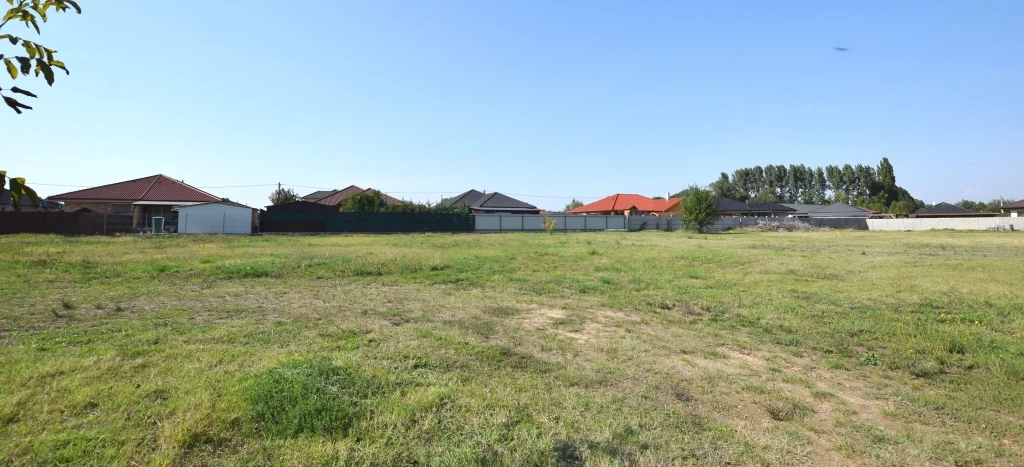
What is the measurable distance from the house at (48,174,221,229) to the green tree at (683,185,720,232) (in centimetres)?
3851

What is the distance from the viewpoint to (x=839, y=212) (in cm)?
6769

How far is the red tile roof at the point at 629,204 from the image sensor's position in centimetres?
6350

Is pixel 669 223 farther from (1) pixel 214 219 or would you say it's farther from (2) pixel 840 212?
(1) pixel 214 219

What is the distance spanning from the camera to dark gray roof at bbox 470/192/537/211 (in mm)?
56500

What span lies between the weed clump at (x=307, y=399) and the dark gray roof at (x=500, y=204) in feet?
172

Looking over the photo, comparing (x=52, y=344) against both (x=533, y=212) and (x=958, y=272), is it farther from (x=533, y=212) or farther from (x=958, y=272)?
(x=533, y=212)

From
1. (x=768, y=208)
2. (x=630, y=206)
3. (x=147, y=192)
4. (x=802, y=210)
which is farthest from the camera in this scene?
(x=802, y=210)

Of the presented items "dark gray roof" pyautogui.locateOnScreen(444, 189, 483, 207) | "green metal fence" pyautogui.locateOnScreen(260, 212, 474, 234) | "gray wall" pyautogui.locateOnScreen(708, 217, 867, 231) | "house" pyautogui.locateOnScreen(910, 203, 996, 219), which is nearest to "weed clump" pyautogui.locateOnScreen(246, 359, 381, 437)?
"green metal fence" pyautogui.locateOnScreen(260, 212, 474, 234)

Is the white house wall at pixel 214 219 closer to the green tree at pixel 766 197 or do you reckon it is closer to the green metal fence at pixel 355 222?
the green metal fence at pixel 355 222

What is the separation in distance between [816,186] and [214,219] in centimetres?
10855

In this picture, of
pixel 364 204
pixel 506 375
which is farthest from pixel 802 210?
pixel 506 375

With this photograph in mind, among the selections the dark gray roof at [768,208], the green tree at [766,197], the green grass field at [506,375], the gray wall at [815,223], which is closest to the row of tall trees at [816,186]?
the green tree at [766,197]

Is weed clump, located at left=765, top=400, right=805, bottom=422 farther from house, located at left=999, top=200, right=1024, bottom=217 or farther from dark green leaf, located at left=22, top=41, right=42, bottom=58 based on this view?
house, located at left=999, top=200, right=1024, bottom=217

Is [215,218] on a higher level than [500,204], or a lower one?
lower
